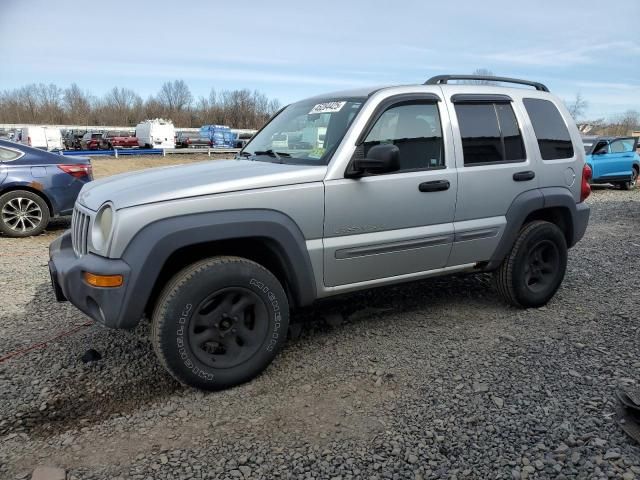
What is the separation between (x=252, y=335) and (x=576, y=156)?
11.2 ft

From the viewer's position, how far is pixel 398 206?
366 centimetres

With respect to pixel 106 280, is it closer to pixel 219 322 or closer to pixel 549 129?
pixel 219 322

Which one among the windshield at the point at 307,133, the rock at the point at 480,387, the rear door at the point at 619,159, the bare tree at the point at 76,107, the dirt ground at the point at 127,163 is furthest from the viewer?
the bare tree at the point at 76,107

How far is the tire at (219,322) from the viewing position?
9.82 ft

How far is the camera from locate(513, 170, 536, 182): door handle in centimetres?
421

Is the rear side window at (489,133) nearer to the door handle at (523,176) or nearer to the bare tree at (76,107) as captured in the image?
the door handle at (523,176)

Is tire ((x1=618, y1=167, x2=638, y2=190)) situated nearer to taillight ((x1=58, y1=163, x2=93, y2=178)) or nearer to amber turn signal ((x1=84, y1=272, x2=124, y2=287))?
taillight ((x1=58, y1=163, x2=93, y2=178))

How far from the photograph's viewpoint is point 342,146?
351 cm

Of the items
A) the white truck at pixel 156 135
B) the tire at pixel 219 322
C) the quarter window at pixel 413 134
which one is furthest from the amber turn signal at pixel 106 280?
the white truck at pixel 156 135

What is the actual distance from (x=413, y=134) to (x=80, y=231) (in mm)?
2431

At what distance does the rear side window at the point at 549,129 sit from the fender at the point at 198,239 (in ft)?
8.21

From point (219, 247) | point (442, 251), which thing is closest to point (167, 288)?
point (219, 247)

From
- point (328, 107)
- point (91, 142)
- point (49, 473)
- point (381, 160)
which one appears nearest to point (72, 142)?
point (91, 142)

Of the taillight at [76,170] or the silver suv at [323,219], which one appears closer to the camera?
the silver suv at [323,219]
